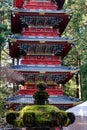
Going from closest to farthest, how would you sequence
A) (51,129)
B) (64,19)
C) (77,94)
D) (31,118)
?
(31,118) < (51,129) < (64,19) < (77,94)

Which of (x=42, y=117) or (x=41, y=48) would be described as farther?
(x=41, y=48)

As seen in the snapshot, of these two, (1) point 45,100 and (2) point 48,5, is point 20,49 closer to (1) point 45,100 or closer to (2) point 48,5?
(2) point 48,5

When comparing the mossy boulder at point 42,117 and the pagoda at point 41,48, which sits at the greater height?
the mossy boulder at point 42,117

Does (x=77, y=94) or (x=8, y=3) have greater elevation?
(x=8, y=3)

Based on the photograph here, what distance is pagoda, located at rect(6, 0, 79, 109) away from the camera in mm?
23359

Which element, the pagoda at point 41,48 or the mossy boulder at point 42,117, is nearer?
the mossy boulder at point 42,117

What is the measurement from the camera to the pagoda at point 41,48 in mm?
23359

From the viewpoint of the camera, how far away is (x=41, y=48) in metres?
24.4

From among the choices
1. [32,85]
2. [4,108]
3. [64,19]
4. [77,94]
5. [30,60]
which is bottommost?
[77,94]

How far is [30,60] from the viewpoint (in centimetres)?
2406

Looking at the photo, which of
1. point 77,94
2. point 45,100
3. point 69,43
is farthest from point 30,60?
point 45,100

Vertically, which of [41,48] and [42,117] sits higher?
[42,117]

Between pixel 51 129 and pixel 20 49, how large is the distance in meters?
17.3

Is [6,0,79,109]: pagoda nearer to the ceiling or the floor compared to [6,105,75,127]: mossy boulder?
nearer to the floor
